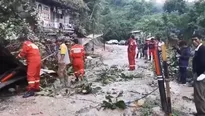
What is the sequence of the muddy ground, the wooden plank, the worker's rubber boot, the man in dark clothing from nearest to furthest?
the muddy ground, the worker's rubber boot, the wooden plank, the man in dark clothing

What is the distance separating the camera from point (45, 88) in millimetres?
8227

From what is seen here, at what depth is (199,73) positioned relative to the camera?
20.6ft

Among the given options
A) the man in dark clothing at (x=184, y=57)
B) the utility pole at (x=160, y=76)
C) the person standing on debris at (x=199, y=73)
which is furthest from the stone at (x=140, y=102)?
the man in dark clothing at (x=184, y=57)

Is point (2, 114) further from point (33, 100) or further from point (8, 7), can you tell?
point (8, 7)

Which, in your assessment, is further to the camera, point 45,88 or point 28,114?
point 45,88

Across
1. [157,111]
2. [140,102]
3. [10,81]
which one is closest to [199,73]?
[157,111]

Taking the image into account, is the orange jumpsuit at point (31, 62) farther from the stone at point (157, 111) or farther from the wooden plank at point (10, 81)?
the stone at point (157, 111)

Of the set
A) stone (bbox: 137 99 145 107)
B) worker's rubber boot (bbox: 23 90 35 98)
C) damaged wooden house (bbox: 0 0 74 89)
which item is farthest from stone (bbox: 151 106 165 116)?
damaged wooden house (bbox: 0 0 74 89)

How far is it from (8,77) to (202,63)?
509cm

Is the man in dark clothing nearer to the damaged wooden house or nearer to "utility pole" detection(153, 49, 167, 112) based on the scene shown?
"utility pole" detection(153, 49, 167, 112)

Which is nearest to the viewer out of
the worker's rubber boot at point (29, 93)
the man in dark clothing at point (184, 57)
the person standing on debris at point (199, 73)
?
the person standing on debris at point (199, 73)

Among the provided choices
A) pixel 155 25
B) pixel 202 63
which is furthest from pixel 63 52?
pixel 155 25

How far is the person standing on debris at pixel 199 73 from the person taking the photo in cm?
618

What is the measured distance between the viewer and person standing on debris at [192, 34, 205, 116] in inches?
243
